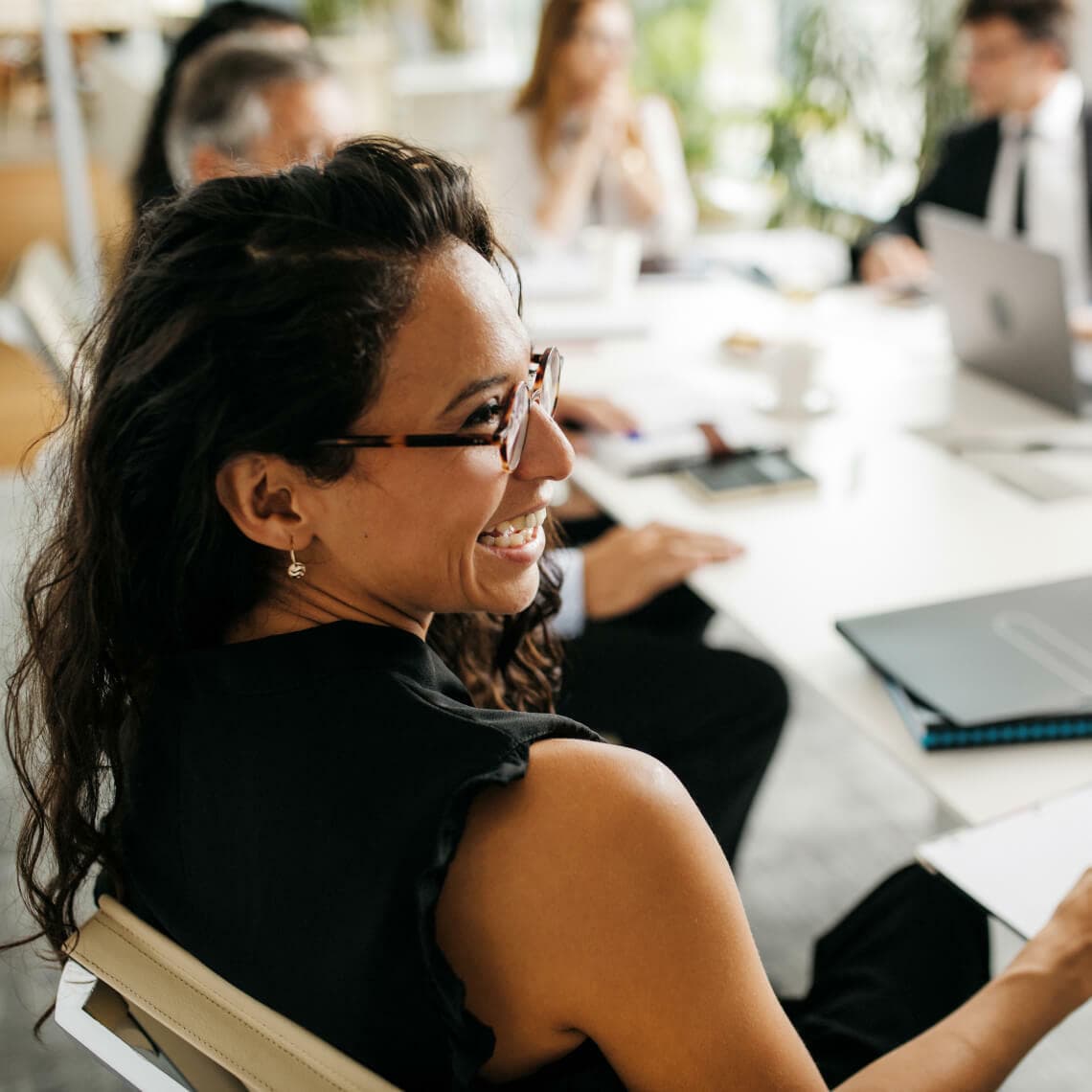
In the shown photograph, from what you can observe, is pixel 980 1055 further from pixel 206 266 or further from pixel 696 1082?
pixel 206 266

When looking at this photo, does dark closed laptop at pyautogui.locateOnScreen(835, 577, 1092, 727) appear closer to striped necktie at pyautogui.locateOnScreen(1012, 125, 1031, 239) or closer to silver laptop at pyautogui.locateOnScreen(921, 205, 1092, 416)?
silver laptop at pyautogui.locateOnScreen(921, 205, 1092, 416)

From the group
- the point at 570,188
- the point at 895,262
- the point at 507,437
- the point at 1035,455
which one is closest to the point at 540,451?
the point at 507,437

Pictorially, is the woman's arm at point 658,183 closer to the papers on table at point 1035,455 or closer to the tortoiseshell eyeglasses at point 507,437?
the papers on table at point 1035,455

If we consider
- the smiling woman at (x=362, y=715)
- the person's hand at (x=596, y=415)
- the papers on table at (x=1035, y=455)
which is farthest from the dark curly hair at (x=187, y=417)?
the papers on table at (x=1035, y=455)

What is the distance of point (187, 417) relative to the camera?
0.78 metres

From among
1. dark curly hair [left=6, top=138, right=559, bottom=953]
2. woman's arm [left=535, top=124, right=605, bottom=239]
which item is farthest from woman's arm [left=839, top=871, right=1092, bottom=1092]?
woman's arm [left=535, top=124, right=605, bottom=239]

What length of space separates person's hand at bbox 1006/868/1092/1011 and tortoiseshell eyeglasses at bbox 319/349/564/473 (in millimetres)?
527

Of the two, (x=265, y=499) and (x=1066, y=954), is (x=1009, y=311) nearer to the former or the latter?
(x=1066, y=954)

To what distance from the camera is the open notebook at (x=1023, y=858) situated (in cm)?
94

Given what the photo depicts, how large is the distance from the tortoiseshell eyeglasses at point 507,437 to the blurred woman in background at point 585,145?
2128mm

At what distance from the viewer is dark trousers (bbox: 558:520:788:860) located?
64.2 inches

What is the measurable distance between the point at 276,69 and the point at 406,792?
1.79m

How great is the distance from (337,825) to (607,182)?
9.31ft

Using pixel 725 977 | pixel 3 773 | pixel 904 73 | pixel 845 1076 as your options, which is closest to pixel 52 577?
pixel 725 977
